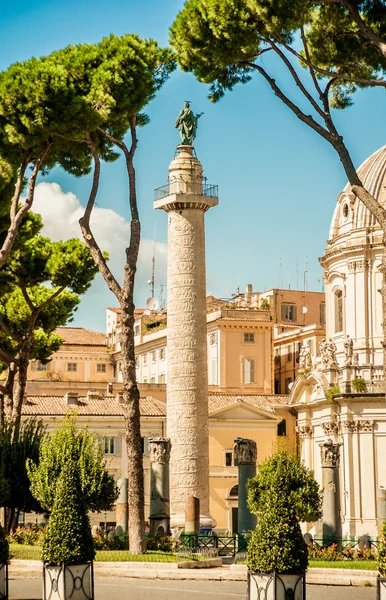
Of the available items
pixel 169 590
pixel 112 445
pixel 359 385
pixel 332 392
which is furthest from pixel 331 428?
pixel 169 590

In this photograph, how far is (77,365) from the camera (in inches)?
3014

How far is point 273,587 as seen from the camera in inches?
599

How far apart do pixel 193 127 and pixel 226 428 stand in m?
19.8

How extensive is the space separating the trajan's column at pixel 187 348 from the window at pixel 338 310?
1582 cm

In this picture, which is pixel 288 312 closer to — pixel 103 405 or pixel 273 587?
pixel 103 405

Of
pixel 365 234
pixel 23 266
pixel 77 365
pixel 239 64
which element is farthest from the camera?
pixel 77 365

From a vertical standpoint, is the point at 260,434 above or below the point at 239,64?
below

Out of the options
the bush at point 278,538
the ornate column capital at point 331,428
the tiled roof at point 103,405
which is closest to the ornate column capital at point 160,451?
the bush at point 278,538

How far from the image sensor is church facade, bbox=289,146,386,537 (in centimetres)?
4559

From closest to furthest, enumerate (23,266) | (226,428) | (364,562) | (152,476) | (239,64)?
(239,64), (364,562), (152,476), (23,266), (226,428)

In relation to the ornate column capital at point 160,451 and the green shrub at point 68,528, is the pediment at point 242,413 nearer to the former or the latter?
the ornate column capital at point 160,451

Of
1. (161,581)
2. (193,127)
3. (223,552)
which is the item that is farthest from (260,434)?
(161,581)

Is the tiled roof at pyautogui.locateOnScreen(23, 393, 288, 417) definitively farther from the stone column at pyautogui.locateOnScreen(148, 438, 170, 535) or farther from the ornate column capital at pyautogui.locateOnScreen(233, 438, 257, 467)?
the ornate column capital at pyautogui.locateOnScreen(233, 438, 257, 467)

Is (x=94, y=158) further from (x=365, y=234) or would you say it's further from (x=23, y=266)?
(x=365, y=234)
